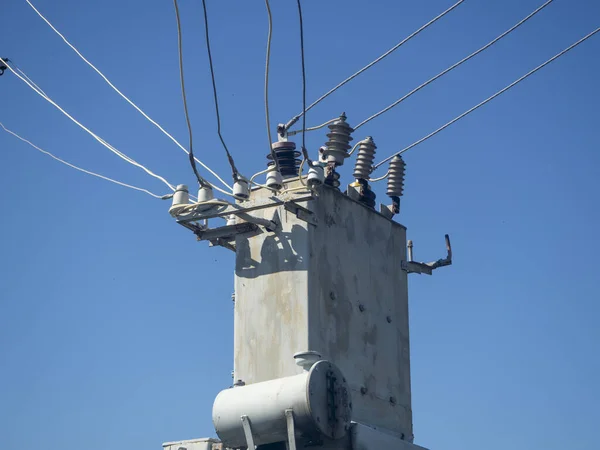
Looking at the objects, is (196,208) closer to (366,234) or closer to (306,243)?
(306,243)

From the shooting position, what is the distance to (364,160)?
1698cm

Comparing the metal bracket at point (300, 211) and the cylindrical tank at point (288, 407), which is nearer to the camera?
the cylindrical tank at point (288, 407)

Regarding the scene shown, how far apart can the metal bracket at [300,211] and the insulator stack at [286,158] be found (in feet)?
4.20

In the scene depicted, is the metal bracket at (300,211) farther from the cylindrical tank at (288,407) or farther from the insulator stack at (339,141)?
the cylindrical tank at (288,407)

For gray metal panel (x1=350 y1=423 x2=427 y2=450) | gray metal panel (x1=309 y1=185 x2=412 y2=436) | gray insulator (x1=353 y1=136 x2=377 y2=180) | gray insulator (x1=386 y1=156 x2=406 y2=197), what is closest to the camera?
gray metal panel (x1=350 y1=423 x2=427 y2=450)

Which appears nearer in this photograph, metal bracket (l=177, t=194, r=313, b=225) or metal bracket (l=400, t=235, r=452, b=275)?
metal bracket (l=177, t=194, r=313, b=225)

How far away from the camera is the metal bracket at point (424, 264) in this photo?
1734 cm

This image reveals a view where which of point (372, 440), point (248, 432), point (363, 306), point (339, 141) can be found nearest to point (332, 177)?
point (339, 141)

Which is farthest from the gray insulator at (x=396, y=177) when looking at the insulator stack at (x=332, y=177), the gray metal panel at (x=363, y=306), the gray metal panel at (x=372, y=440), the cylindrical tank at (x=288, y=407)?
the cylindrical tank at (x=288, y=407)

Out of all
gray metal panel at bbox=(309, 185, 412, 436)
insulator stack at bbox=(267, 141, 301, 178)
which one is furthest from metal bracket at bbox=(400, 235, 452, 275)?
insulator stack at bbox=(267, 141, 301, 178)

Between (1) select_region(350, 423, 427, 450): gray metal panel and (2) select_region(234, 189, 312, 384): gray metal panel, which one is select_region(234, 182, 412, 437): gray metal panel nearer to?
(2) select_region(234, 189, 312, 384): gray metal panel

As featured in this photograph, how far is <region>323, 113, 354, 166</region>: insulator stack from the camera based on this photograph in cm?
1593

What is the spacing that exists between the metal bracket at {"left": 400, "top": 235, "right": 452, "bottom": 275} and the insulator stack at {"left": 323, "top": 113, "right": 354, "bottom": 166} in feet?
7.11

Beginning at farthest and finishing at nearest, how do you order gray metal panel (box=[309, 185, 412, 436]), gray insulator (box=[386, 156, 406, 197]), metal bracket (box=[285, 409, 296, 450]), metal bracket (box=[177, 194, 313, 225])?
gray insulator (box=[386, 156, 406, 197]) < gray metal panel (box=[309, 185, 412, 436]) < metal bracket (box=[177, 194, 313, 225]) < metal bracket (box=[285, 409, 296, 450])
